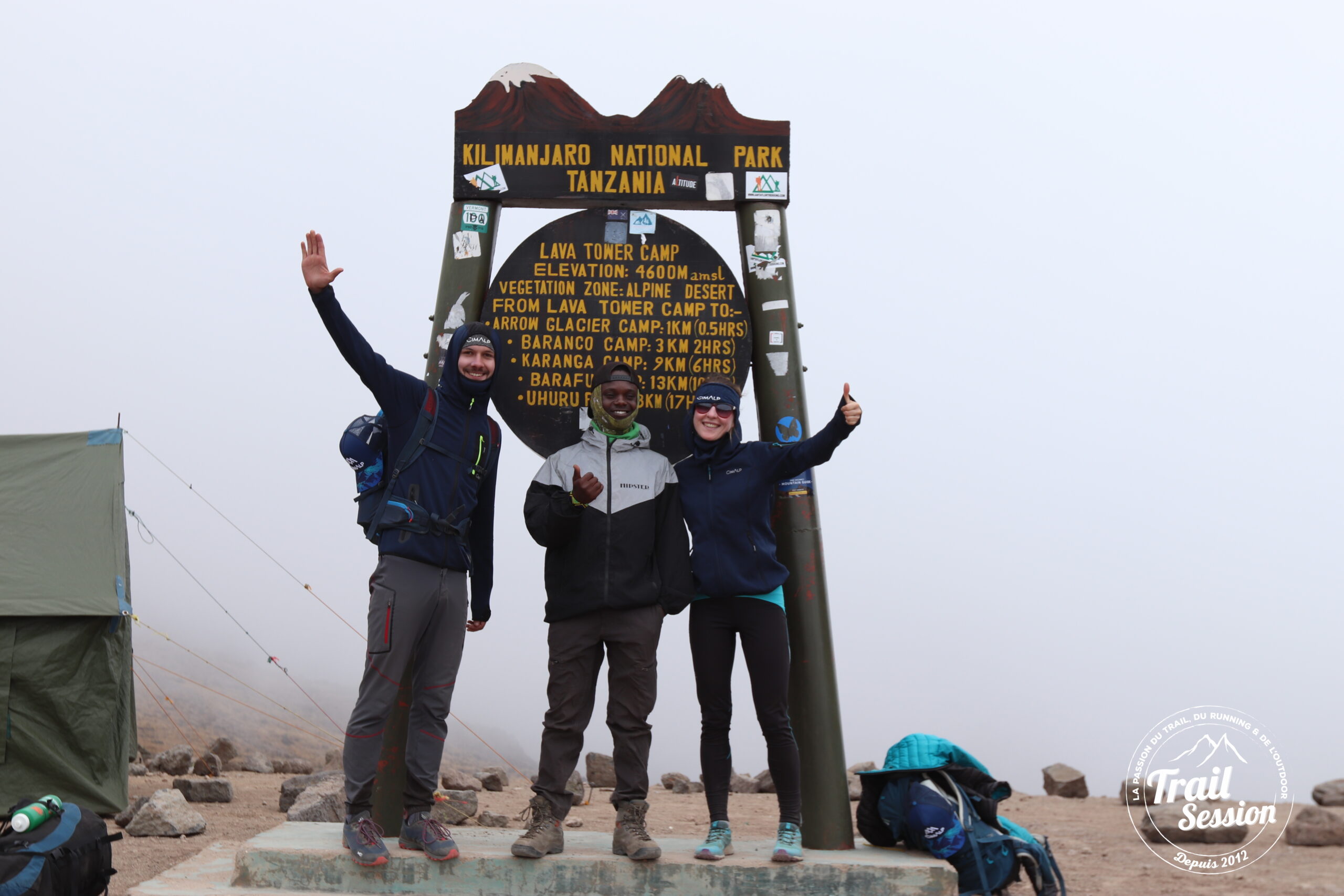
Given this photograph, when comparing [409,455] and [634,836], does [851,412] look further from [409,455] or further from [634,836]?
[634,836]

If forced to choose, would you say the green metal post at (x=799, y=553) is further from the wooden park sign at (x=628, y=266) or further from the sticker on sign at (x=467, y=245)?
the sticker on sign at (x=467, y=245)

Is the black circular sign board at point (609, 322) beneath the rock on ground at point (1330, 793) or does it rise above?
above

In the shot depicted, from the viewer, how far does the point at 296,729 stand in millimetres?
15461

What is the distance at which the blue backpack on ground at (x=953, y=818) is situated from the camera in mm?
5176

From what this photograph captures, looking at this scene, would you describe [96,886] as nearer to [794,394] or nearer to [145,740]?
[794,394]

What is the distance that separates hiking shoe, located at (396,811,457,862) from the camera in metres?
4.74

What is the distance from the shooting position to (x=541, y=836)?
4.80m


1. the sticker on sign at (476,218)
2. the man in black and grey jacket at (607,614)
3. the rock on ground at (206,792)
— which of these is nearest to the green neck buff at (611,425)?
the man in black and grey jacket at (607,614)

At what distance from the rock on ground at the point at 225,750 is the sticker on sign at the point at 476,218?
920cm

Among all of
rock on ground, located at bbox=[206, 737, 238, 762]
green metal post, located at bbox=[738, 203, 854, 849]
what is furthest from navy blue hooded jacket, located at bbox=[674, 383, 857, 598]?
rock on ground, located at bbox=[206, 737, 238, 762]

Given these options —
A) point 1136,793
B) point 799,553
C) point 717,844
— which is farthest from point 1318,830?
point 717,844

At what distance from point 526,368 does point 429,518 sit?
1498 millimetres

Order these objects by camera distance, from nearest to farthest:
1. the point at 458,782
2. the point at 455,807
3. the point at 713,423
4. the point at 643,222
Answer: the point at 713,423, the point at 643,222, the point at 455,807, the point at 458,782

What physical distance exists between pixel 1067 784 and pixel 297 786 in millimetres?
7830
